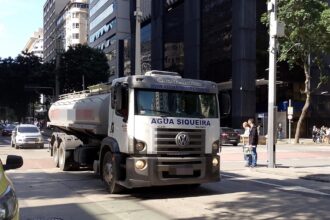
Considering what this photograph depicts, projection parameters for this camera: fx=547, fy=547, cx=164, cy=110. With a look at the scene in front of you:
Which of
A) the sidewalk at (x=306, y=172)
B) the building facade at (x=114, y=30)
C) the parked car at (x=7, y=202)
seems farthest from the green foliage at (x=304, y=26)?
the building facade at (x=114, y=30)

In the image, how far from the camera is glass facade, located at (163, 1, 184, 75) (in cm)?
6775

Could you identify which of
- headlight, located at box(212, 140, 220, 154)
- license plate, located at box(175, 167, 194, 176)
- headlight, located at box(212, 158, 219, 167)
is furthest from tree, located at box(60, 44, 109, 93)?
license plate, located at box(175, 167, 194, 176)

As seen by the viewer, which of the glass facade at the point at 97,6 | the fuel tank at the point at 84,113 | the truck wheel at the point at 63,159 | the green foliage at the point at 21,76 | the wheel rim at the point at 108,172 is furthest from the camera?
the glass facade at the point at 97,6

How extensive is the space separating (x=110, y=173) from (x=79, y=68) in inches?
2072

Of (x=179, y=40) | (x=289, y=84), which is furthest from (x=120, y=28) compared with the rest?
(x=289, y=84)

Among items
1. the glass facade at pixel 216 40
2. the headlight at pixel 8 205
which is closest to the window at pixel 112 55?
the glass facade at pixel 216 40

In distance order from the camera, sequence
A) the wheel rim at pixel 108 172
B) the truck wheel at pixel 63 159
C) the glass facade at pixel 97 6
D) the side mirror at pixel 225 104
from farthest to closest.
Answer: the glass facade at pixel 97 6 < the truck wheel at pixel 63 159 < the side mirror at pixel 225 104 < the wheel rim at pixel 108 172

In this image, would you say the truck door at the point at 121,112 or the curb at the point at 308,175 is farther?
the curb at the point at 308,175

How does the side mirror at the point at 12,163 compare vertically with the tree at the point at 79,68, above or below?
below

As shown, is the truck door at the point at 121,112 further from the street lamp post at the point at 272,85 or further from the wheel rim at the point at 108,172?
the street lamp post at the point at 272,85

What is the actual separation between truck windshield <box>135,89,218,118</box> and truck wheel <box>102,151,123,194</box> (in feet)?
4.80

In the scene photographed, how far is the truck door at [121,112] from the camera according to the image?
12031 mm

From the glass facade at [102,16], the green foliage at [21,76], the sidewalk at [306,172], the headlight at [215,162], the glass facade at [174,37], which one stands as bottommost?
the sidewalk at [306,172]

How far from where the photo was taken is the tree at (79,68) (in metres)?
64.2
